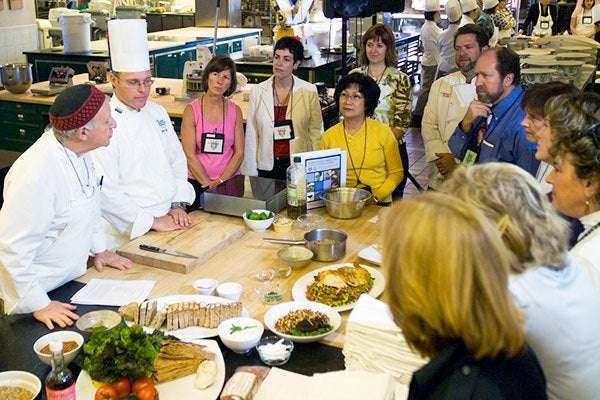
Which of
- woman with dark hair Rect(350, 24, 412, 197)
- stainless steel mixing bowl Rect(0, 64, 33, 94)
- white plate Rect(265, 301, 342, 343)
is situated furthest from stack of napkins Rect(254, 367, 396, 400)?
stainless steel mixing bowl Rect(0, 64, 33, 94)

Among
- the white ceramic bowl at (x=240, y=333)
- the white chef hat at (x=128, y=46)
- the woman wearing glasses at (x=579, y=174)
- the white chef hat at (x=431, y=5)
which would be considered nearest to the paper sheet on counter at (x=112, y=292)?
the white ceramic bowl at (x=240, y=333)

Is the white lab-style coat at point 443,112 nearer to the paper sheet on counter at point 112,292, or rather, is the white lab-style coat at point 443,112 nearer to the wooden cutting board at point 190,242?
the wooden cutting board at point 190,242

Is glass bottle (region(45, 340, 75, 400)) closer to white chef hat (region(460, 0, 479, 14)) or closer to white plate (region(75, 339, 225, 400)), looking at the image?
white plate (region(75, 339, 225, 400))

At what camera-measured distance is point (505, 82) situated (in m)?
3.44

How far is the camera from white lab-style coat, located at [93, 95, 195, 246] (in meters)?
2.98

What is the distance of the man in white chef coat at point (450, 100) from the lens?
13.5 ft

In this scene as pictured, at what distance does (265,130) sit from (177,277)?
1.97 metres

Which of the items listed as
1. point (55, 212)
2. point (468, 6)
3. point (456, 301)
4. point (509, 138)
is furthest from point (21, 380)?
point (468, 6)

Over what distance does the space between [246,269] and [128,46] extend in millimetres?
1406

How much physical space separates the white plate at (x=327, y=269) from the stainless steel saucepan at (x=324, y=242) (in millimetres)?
88

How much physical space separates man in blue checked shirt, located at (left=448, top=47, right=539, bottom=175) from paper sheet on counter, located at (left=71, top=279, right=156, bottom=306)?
76.5 inches

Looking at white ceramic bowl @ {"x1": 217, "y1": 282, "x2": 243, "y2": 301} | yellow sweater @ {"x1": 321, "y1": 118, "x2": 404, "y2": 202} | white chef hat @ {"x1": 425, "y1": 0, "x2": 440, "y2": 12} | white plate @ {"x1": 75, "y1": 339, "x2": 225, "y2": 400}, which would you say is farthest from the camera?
white chef hat @ {"x1": 425, "y1": 0, "x2": 440, "y2": 12}

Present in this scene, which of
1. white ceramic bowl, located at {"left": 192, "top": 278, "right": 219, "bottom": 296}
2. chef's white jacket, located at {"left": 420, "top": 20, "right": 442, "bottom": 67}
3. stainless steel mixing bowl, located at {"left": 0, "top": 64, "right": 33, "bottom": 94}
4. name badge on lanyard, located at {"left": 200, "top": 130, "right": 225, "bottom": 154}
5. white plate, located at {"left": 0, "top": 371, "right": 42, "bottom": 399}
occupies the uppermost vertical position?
chef's white jacket, located at {"left": 420, "top": 20, "right": 442, "bottom": 67}

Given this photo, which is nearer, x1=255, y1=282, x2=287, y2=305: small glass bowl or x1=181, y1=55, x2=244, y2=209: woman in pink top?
x1=255, y1=282, x2=287, y2=305: small glass bowl
